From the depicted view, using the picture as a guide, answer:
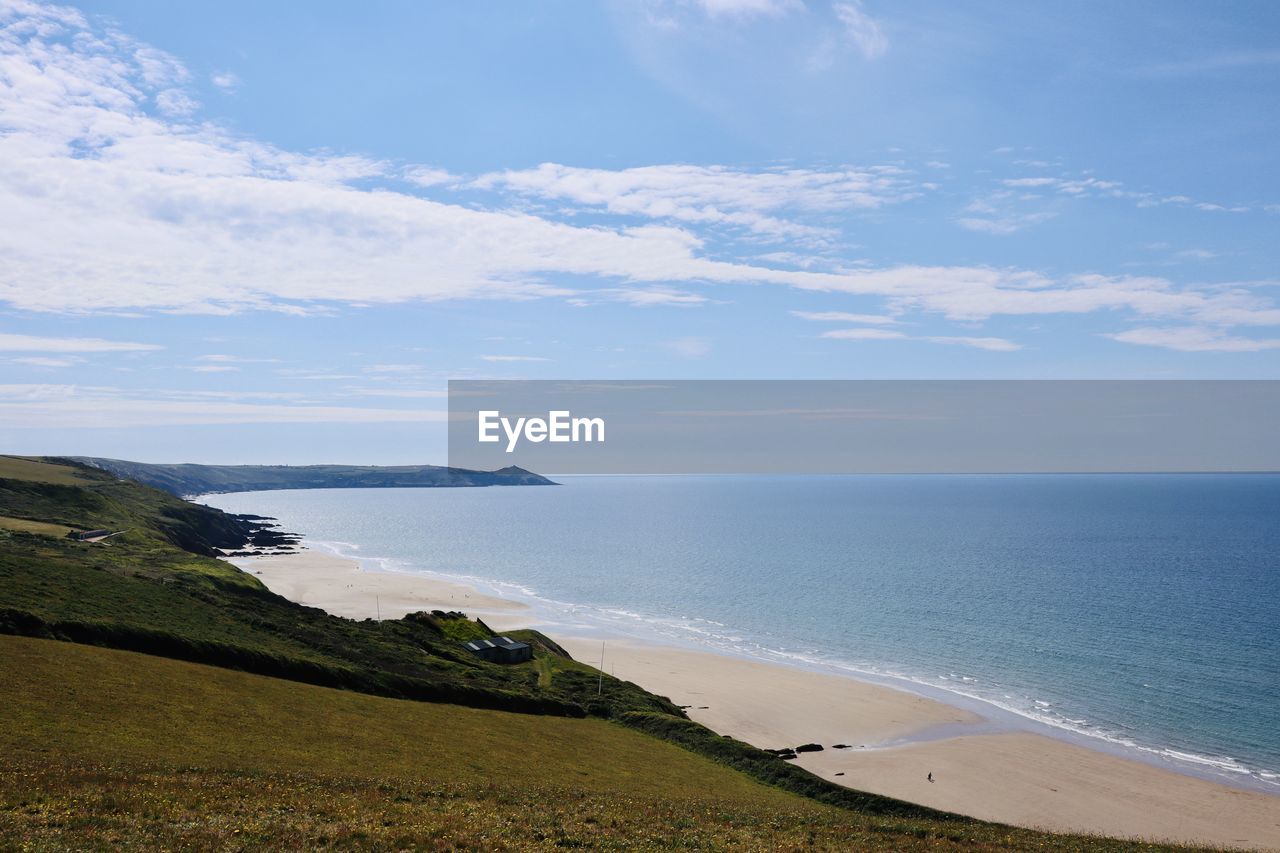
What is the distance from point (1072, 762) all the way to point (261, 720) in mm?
56149

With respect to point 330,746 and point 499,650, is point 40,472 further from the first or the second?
point 330,746

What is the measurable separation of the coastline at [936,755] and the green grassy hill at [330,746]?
1176cm

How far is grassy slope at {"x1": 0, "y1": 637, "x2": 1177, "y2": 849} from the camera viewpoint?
19.5m

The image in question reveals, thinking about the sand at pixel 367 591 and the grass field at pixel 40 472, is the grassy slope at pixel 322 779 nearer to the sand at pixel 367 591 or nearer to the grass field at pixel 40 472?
the sand at pixel 367 591

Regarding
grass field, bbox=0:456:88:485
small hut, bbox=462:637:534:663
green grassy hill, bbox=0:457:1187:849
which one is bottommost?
small hut, bbox=462:637:534:663

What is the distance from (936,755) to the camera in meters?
58.8

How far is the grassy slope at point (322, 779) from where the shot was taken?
64.0 feet

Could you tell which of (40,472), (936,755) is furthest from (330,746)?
(40,472)

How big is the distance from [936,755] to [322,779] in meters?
49.5

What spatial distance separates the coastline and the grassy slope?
1825 cm

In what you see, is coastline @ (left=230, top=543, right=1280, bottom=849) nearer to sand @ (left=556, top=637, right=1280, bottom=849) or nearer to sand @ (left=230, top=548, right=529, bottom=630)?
sand @ (left=556, top=637, right=1280, bottom=849)

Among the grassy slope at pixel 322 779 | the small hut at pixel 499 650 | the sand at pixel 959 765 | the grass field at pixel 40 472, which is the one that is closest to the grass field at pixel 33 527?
the grass field at pixel 40 472

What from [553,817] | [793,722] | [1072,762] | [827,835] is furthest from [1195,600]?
[553,817]

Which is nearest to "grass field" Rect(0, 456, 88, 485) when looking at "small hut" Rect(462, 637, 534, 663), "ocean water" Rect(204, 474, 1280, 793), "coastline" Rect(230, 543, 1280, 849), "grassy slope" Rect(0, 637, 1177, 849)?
"ocean water" Rect(204, 474, 1280, 793)
